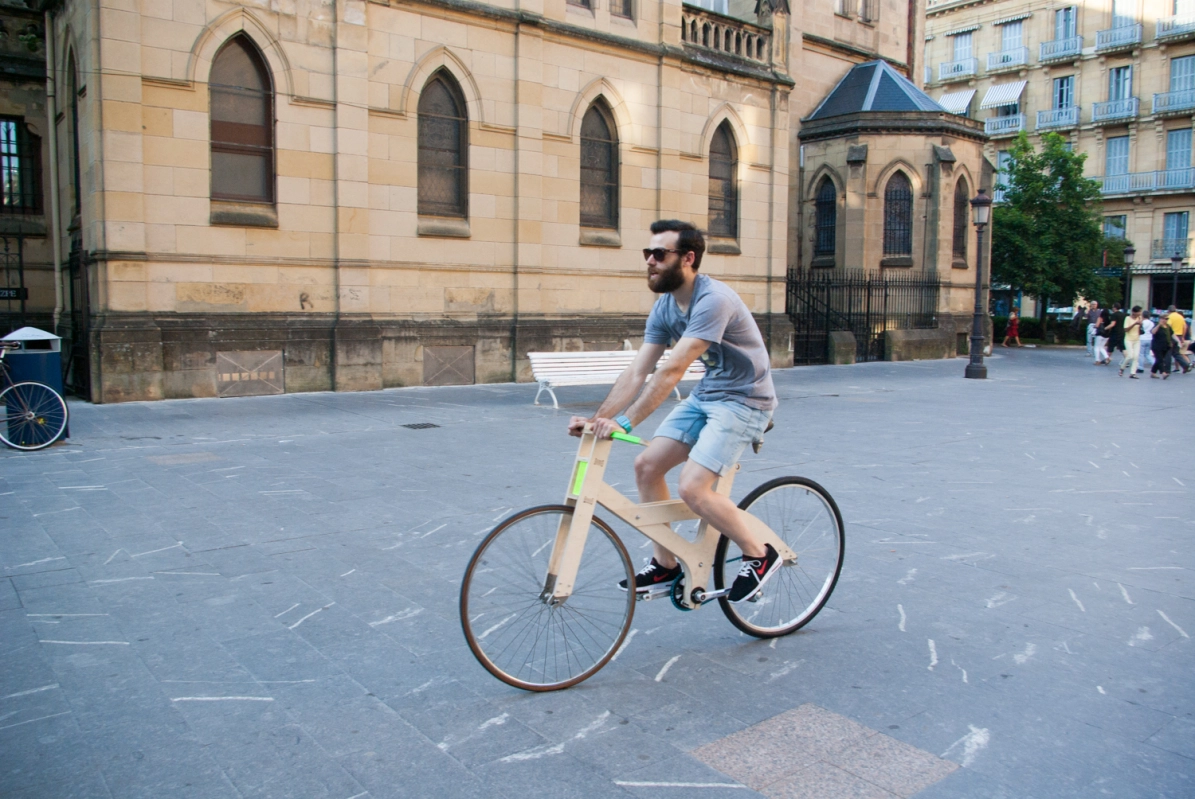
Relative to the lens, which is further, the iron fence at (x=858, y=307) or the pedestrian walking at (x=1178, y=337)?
the iron fence at (x=858, y=307)

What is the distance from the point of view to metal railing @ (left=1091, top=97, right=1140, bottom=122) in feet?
160

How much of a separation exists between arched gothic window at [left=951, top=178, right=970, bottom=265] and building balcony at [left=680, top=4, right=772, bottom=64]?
28.8 feet

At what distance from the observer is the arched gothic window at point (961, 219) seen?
28297mm

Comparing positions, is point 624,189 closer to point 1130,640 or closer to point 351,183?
point 351,183

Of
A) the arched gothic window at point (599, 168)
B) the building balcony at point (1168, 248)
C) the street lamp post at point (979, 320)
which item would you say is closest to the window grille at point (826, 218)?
the street lamp post at point (979, 320)

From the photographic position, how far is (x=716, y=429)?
414cm

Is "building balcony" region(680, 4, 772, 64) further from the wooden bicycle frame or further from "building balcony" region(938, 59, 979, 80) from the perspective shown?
"building balcony" region(938, 59, 979, 80)

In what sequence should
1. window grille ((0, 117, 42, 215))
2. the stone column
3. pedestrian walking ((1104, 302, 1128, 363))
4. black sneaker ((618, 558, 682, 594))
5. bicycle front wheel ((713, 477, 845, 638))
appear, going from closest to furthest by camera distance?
1. black sneaker ((618, 558, 682, 594))
2. bicycle front wheel ((713, 477, 845, 638))
3. the stone column
4. window grille ((0, 117, 42, 215))
5. pedestrian walking ((1104, 302, 1128, 363))

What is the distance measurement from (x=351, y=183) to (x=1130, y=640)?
1372 cm

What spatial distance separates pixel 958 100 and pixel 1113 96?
8.38m

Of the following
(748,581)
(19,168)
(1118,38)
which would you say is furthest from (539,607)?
(1118,38)

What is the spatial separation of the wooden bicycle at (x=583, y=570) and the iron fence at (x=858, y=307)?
68.0 feet

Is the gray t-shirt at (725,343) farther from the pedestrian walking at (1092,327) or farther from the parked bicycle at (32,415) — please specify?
the pedestrian walking at (1092,327)

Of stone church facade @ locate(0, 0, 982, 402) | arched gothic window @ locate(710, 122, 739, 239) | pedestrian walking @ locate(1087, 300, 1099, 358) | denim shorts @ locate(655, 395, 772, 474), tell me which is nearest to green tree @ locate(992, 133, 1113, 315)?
pedestrian walking @ locate(1087, 300, 1099, 358)
